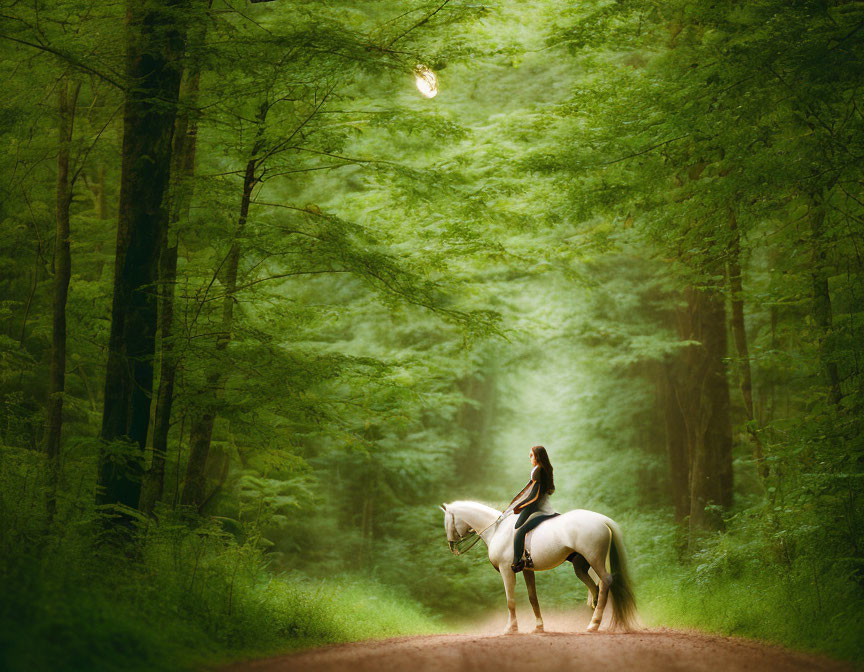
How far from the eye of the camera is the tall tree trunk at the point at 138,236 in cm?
758

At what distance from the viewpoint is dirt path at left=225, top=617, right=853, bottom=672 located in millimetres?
5355

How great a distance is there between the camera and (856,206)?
8203 millimetres

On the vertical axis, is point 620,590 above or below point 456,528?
below

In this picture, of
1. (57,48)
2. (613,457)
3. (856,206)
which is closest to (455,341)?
(613,457)

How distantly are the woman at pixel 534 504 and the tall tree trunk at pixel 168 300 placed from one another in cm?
427

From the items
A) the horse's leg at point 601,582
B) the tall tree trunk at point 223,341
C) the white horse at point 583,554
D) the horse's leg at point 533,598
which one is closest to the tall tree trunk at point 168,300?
the tall tree trunk at point 223,341

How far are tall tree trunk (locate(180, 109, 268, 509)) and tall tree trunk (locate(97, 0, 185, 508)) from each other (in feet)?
2.56

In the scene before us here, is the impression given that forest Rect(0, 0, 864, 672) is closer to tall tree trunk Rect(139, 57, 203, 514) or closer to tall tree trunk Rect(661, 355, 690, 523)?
tall tree trunk Rect(139, 57, 203, 514)

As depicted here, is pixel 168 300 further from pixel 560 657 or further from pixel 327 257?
pixel 560 657

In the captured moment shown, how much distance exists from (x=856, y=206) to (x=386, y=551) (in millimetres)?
14960

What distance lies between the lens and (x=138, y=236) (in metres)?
7.92

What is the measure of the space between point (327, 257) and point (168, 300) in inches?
84.3

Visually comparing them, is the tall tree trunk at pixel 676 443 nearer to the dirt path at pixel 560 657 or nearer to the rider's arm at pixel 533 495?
the rider's arm at pixel 533 495

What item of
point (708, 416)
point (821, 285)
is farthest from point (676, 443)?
point (821, 285)
